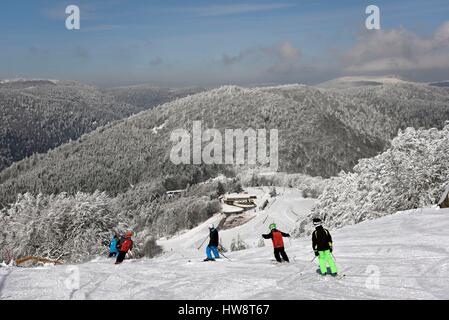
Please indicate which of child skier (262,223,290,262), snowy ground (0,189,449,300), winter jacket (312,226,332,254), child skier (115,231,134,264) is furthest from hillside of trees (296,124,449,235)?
child skier (115,231,134,264)

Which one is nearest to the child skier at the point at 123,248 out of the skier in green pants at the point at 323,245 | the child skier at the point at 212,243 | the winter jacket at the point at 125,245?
the winter jacket at the point at 125,245

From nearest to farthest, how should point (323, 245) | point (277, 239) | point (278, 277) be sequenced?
point (323, 245) → point (278, 277) → point (277, 239)

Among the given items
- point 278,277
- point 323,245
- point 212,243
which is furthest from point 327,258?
point 212,243

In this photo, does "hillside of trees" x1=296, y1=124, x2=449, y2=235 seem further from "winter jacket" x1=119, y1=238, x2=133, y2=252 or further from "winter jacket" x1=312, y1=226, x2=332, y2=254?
"winter jacket" x1=119, y1=238, x2=133, y2=252

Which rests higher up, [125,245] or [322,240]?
[322,240]

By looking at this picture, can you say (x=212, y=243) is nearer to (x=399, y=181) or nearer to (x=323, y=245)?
(x=323, y=245)

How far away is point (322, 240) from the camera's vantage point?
11352mm

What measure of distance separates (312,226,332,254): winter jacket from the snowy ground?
2.78 ft

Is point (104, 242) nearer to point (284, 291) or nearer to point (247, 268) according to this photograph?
point (247, 268)

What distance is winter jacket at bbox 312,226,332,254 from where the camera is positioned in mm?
11289

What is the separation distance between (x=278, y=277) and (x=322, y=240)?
1.71 metres

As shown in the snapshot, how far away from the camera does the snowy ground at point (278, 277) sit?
10266mm

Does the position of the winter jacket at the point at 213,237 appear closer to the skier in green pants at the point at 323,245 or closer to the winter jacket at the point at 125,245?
the winter jacket at the point at 125,245

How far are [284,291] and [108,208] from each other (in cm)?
2948
